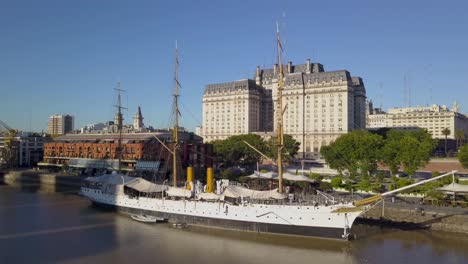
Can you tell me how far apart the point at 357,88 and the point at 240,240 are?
13607 centimetres

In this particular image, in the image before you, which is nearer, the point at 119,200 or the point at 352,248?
the point at 352,248

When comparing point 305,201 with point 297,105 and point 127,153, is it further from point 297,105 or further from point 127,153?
point 297,105

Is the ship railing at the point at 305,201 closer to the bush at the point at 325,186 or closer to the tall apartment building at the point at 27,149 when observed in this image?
the bush at the point at 325,186

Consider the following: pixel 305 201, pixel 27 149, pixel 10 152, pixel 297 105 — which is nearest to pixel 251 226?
pixel 305 201

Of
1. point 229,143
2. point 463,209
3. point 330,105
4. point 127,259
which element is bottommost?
point 127,259

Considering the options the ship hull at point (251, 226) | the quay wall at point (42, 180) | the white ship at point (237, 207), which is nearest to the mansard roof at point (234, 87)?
the quay wall at point (42, 180)

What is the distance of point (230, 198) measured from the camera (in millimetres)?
49094

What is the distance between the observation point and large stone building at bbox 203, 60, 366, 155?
154m

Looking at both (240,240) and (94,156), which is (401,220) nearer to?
(240,240)

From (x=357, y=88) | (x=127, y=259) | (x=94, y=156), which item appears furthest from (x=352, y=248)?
(x=357, y=88)

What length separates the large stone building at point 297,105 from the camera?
153750 mm

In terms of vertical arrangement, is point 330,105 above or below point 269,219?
above

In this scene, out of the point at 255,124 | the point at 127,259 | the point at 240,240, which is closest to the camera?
the point at 127,259

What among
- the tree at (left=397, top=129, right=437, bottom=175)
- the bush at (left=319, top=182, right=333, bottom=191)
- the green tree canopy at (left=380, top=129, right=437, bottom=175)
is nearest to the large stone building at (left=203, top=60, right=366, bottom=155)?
the green tree canopy at (left=380, top=129, right=437, bottom=175)
